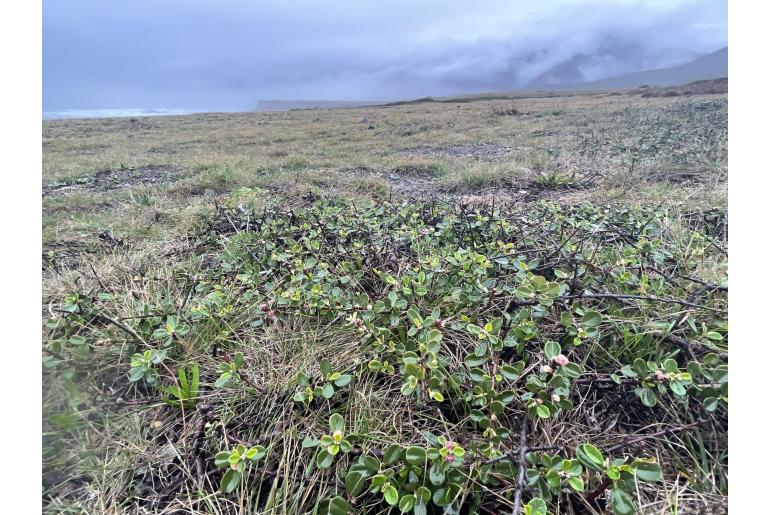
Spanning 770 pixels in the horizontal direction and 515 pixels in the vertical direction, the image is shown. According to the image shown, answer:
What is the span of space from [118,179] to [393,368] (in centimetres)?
726

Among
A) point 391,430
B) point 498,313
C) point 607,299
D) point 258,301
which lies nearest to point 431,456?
point 391,430

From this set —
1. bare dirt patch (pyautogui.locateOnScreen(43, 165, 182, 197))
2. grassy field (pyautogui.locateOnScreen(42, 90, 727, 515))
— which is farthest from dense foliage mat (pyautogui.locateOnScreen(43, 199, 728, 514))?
bare dirt patch (pyautogui.locateOnScreen(43, 165, 182, 197))

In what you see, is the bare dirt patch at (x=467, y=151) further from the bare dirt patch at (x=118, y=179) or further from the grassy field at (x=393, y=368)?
the grassy field at (x=393, y=368)

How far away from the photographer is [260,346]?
5.49 ft

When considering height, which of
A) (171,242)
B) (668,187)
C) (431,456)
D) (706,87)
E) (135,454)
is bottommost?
(135,454)

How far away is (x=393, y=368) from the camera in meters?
1.43

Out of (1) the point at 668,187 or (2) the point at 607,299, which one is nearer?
(2) the point at 607,299

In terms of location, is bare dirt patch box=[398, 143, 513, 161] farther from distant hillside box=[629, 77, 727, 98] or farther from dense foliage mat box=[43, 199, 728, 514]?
distant hillside box=[629, 77, 727, 98]

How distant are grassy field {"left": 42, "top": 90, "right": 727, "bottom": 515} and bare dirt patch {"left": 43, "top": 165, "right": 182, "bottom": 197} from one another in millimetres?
3964

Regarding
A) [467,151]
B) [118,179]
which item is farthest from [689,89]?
[118,179]

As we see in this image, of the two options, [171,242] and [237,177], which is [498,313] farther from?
[237,177]

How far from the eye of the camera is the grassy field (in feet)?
3.49

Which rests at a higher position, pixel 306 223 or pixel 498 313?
pixel 306 223

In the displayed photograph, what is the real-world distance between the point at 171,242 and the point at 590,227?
10.1ft
